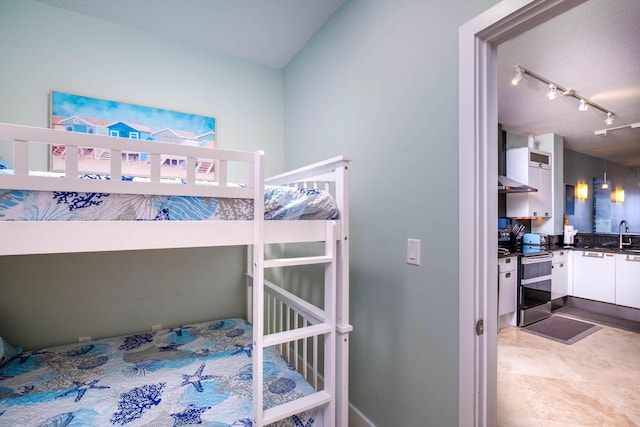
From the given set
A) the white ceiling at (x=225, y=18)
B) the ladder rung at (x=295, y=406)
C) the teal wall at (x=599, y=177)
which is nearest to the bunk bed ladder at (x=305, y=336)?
the ladder rung at (x=295, y=406)

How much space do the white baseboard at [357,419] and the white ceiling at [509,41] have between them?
2.49 metres

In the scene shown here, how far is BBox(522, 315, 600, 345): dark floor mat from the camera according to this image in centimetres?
315

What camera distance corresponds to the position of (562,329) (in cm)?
339

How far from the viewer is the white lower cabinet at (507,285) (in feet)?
10.6

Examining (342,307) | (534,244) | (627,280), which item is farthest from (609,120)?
(342,307)

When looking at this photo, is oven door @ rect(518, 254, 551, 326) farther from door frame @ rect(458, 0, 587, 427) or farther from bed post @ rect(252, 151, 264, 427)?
bed post @ rect(252, 151, 264, 427)

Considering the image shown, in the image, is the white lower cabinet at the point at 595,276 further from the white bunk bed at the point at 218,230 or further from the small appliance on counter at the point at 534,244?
the white bunk bed at the point at 218,230

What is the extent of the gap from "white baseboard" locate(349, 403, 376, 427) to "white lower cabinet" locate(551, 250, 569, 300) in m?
3.61

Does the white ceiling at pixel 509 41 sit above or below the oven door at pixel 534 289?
above

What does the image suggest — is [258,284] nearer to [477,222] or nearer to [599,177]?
[477,222]

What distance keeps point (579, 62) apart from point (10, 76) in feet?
13.0

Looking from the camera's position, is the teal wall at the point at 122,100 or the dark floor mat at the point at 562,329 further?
the dark floor mat at the point at 562,329

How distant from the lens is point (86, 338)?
2.02 meters

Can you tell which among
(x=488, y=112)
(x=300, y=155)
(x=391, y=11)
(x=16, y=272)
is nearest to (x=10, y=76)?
(x=16, y=272)
